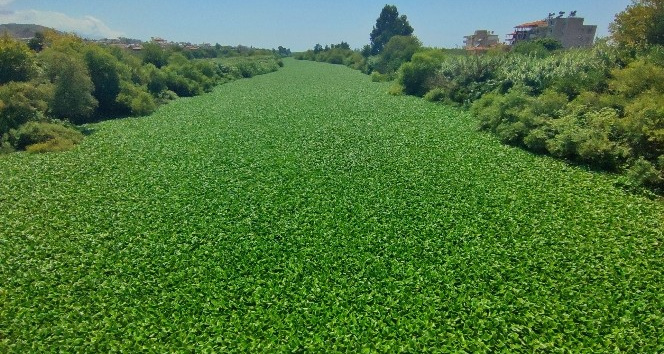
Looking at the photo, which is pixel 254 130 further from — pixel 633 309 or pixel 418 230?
pixel 633 309

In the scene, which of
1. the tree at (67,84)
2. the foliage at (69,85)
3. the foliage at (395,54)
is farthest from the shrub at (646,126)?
the foliage at (395,54)

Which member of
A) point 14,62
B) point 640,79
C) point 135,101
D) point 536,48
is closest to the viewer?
point 640,79

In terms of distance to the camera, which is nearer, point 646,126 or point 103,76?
point 646,126

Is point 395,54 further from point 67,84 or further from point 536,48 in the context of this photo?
point 67,84

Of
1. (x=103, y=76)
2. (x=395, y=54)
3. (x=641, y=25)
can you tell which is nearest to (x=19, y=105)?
(x=103, y=76)

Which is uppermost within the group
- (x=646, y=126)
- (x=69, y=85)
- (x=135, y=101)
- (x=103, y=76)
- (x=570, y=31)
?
(x=570, y=31)

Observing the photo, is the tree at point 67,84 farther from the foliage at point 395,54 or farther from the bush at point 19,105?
the foliage at point 395,54

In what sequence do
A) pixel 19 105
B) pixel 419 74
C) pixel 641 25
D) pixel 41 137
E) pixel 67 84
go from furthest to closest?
pixel 419 74 → pixel 67 84 → pixel 641 25 → pixel 19 105 → pixel 41 137
